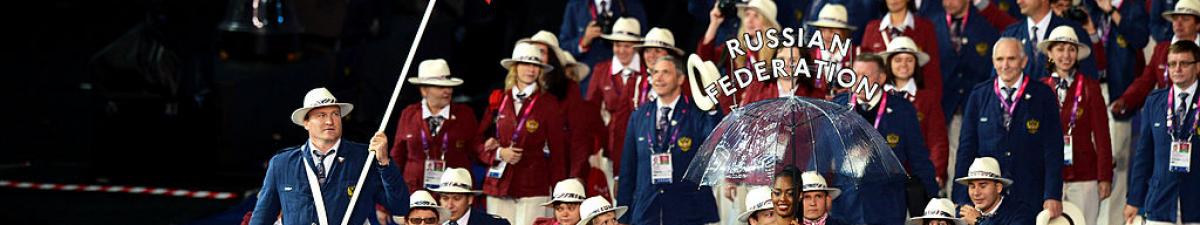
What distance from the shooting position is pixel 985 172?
47.1 ft

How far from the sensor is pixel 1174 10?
16.1 metres

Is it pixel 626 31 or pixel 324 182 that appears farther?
pixel 626 31

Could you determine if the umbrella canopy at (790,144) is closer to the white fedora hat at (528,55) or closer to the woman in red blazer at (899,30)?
the white fedora hat at (528,55)

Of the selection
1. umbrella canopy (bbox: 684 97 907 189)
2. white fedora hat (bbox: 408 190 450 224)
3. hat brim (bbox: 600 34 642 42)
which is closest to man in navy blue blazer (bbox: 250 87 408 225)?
white fedora hat (bbox: 408 190 450 224)

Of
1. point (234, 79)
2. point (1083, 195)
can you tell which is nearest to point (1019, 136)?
point (1083, 195)

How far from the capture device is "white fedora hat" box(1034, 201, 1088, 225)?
14462mm

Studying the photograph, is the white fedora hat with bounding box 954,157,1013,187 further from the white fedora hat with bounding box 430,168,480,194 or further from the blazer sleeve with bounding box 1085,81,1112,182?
the white fedora hat with bounding box 430,168,480,194

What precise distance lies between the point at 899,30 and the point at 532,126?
2.40 metres

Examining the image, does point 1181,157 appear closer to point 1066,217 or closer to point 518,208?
point 1066,217

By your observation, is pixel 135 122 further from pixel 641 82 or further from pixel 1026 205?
pixel 1026 205

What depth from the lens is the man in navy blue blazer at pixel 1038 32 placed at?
15828mm

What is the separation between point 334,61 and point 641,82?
4.07 m

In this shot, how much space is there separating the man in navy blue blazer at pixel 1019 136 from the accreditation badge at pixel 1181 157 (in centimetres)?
62

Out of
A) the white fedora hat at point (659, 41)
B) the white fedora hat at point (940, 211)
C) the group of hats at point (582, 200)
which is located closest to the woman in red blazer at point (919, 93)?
the white fedora hat at point (940, 211)
